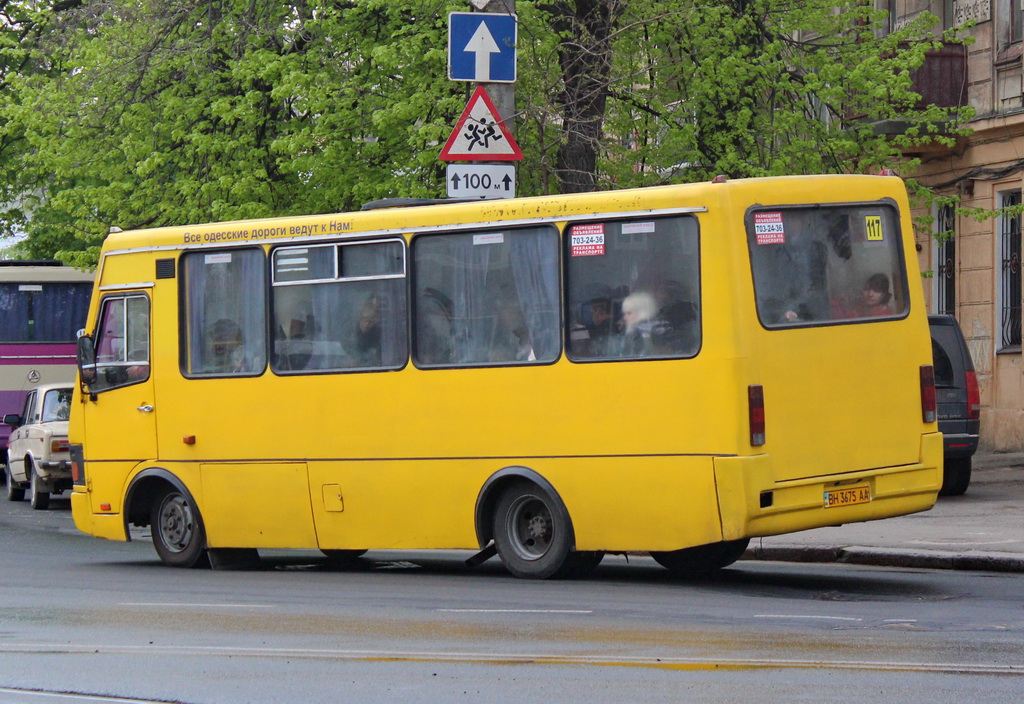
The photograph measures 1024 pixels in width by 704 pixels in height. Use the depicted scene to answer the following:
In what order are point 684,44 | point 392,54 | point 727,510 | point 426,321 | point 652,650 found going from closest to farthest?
point 652,650
point 727,510
point 426,321
point 392,54
point 684,44

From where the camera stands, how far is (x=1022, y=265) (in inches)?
1029

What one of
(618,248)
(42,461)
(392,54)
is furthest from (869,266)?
(42,461)

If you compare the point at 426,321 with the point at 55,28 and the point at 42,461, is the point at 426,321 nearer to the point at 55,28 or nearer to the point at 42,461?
the point at 42,461

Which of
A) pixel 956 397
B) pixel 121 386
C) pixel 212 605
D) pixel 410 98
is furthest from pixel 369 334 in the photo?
pixel 956 397

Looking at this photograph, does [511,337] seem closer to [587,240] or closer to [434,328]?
[434,328]

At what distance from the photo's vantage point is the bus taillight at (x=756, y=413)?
11.1 metres

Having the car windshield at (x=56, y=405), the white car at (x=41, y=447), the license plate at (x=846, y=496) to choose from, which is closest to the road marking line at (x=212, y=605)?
the license plate at (x=846, y=496)

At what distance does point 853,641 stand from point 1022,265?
1852 centimetres

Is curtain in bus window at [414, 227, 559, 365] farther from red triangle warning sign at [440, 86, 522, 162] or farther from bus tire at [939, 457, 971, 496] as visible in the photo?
bus tire at [939, 457, 971, 496]

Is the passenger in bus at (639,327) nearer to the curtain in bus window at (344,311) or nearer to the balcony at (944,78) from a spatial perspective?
the curtain in bus window at (344,311)

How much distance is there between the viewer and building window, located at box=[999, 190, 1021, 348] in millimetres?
26344

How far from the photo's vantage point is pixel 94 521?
586 inches

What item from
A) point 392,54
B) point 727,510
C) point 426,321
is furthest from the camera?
point 392,54

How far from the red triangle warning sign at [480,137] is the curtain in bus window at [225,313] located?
182cm
